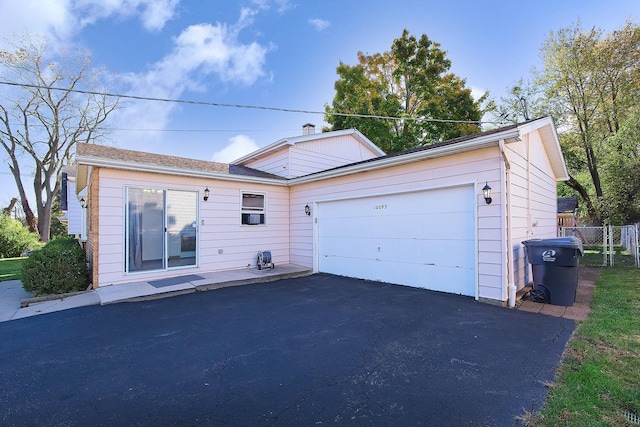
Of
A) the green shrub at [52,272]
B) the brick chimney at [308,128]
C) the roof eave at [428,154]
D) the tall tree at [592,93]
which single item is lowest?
the green shrub at [52,272]

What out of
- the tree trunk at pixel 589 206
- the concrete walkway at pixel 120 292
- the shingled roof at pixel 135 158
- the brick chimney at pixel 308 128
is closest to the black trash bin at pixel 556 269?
the concrete walkway at pixel 120 292

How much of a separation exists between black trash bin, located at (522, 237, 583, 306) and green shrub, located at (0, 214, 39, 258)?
22105 mm

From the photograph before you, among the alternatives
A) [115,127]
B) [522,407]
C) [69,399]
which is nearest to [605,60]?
[522,407]

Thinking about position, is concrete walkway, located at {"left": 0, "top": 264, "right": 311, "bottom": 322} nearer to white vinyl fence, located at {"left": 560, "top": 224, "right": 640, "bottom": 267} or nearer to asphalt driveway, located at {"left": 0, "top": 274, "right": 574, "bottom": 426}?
asphalt driveway, located at {"left": 0, "top": 274, "right": 574, "bottom": 426}

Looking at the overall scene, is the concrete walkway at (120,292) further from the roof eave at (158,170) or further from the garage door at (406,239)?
the roof eave at (158,170)

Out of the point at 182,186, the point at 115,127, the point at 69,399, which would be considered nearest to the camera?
the point at 69,399

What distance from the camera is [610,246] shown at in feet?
30.9

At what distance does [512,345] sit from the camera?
356 centimetres

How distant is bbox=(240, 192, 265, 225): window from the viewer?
876 centimetres

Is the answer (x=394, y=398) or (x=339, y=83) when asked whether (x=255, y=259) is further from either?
(x=339, y=83)

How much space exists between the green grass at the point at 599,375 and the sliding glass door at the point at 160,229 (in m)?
7.35

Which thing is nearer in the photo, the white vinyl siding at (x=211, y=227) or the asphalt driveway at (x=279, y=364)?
the asphalt driveway at (x=279, y=364)

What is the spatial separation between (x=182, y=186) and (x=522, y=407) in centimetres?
752

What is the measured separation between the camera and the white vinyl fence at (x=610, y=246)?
9398mm
